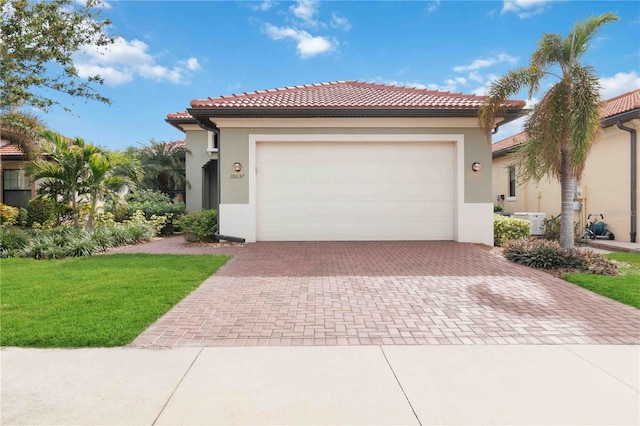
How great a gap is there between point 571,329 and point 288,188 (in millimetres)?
7916

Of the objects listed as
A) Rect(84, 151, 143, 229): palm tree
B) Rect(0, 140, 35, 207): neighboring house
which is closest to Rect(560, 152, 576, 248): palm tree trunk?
Rect(84, 151, 143, 229): palm tree

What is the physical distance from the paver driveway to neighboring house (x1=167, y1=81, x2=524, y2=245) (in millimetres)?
2953

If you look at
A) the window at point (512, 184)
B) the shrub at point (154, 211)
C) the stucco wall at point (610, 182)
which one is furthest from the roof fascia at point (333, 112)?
the window at point (512, 184)

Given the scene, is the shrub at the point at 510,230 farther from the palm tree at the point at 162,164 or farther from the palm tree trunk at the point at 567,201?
the palm tree at the point at 162,164

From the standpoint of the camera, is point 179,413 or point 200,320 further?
point 200,320

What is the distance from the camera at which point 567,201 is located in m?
7.84

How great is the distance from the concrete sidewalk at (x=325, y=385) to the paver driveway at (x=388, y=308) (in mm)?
285

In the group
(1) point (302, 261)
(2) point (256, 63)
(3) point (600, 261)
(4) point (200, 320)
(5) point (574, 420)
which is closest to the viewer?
(5) point (574, 420)

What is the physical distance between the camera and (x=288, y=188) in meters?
10.6

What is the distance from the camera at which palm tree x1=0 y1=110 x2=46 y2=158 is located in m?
10.9

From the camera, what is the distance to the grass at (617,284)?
5.08 metres

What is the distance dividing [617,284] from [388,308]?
13.8ft

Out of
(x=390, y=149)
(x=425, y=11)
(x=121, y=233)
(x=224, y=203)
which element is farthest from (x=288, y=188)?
(x=425, y=11)

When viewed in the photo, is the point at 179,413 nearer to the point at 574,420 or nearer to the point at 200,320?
the point at 200,320
